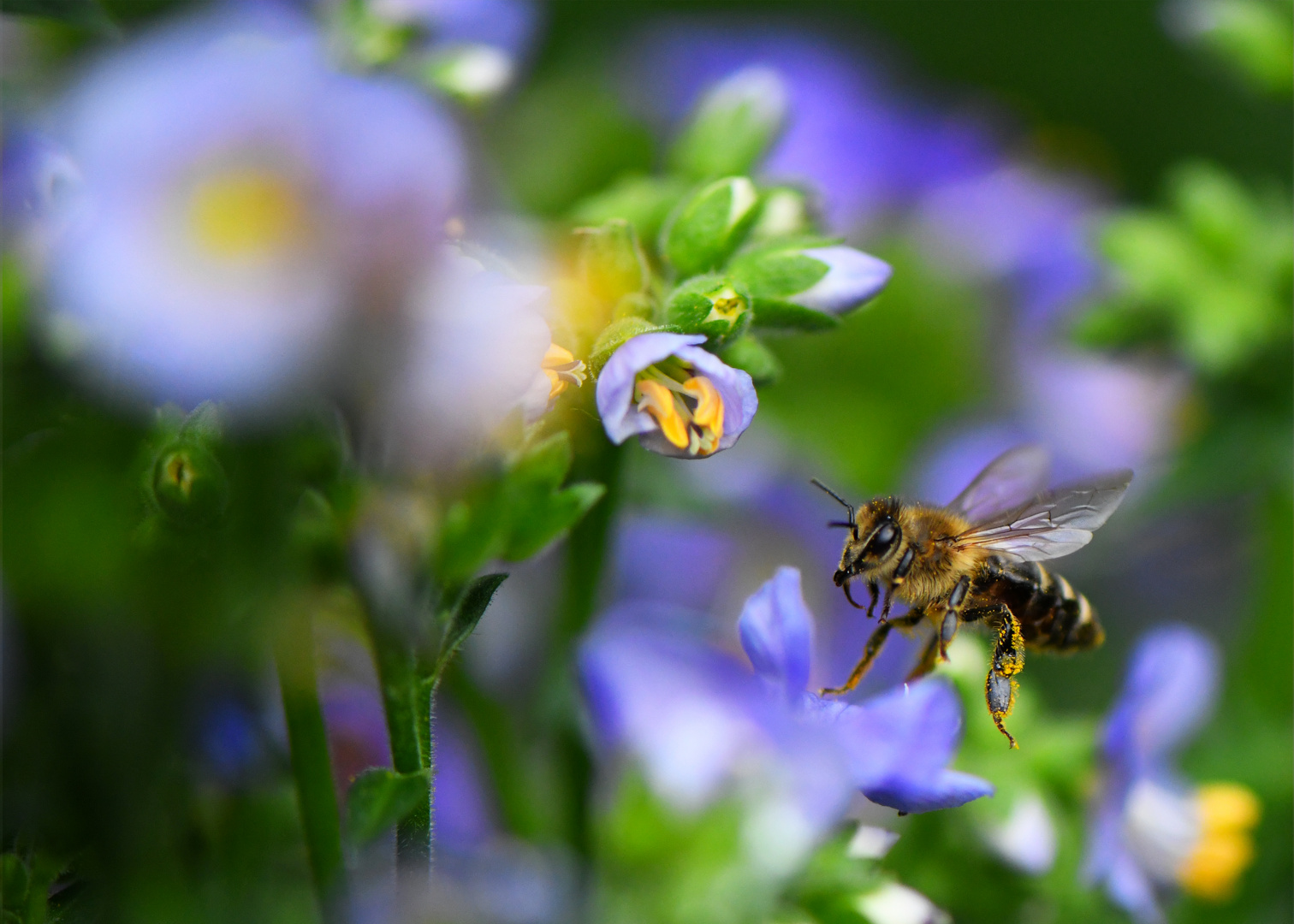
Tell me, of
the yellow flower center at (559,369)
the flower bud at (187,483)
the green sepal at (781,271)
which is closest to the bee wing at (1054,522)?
the green sepal at (781,271)

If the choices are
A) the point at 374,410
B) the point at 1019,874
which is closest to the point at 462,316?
the point at 374,410

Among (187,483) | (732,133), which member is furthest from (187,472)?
(732,133)

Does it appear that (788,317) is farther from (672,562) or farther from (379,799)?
(672,562)

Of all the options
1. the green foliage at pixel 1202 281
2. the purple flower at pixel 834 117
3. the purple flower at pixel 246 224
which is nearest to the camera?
the purple flower at pixel 246 224

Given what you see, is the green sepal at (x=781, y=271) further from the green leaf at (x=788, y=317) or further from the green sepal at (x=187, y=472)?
the green sepal at (x=187, y=472)

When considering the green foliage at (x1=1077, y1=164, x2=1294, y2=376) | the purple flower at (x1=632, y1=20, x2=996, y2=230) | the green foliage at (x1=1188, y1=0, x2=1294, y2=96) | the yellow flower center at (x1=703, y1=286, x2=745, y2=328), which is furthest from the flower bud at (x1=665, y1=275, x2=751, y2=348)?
the purple flower at (x1=632, y1=20, x2=996, y2=230)

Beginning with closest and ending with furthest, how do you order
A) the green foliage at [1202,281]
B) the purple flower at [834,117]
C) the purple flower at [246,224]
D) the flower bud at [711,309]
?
the purple flower at [246,224], the flower bud at [711,309], the green foliage at [1202,281], the purple flower at [834,117]
